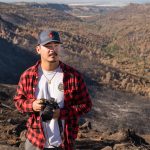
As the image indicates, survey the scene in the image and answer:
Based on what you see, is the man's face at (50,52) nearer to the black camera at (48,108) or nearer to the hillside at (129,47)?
the black camera at (48,108)

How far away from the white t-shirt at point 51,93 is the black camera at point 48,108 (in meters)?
0.15

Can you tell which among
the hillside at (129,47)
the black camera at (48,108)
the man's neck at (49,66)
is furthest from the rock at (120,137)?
the hillside at (129,47)

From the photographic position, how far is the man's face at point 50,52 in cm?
399

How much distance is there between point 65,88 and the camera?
4039 millimetres

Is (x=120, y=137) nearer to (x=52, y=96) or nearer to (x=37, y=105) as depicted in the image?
(x=52, y=96)

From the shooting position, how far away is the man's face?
13.1 feet

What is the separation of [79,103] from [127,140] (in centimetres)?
716

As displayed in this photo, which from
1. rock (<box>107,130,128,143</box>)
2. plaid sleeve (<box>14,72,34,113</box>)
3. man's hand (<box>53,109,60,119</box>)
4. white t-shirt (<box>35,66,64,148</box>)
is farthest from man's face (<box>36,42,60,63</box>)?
rock (<box>107,130,128,143</box>)

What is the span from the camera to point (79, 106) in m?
4.03

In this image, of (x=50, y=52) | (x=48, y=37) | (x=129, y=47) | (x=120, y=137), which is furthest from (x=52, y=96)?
→ (x=129, y=47)

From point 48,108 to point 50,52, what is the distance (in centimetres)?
51

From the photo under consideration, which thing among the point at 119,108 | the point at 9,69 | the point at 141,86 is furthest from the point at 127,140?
the point at 141,86

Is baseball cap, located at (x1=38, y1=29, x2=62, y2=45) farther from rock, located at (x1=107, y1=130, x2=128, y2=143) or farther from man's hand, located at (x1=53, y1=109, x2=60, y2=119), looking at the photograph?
rock, located at (x1=107, y1=130, x2=128, y2=143)

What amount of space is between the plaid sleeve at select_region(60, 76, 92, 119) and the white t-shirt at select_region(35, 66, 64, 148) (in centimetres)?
9
